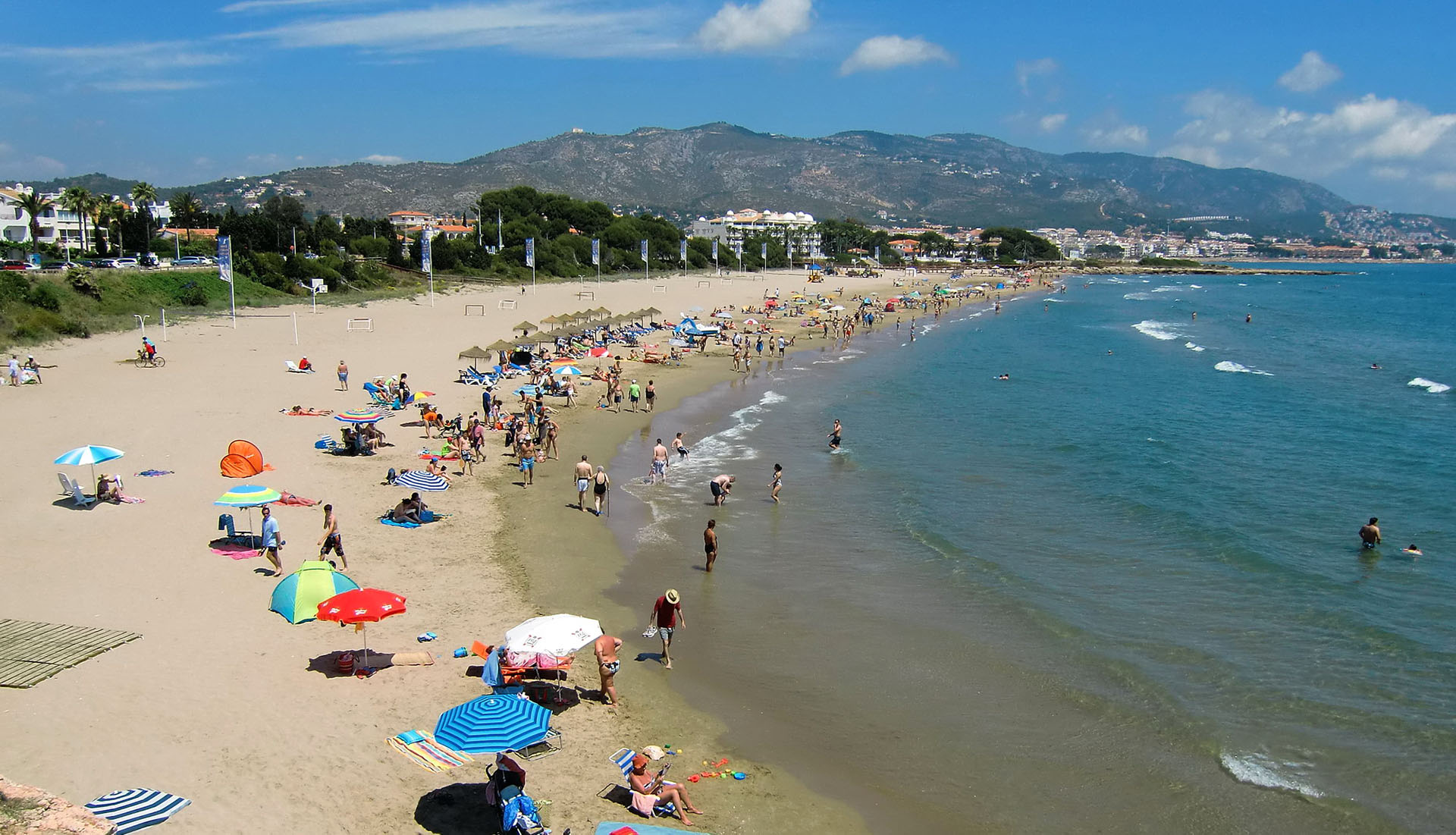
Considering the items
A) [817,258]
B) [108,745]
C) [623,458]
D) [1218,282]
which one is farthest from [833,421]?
[1218,282]

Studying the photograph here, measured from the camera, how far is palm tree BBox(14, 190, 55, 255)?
6400cm

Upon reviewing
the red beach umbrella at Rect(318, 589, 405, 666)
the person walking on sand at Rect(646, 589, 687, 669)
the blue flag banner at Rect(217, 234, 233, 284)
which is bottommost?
the person walking on sand at Rect(646, 589, 687, 669)

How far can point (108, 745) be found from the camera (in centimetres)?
830

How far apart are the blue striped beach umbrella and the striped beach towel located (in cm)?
27

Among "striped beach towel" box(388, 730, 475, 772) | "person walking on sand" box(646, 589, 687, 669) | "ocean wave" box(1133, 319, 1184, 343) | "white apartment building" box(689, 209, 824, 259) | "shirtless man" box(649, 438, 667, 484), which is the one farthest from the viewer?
"white apartment building" box(689, 209, 824, 259)

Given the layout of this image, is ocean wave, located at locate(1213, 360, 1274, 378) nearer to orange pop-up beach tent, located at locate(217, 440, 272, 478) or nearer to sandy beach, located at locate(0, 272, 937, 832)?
sandy beach, located at locate(0, 272, 937, 832)

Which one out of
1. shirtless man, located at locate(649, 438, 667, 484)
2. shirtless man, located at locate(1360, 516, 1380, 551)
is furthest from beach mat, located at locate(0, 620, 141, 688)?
shirtless man, located at locate(1360, 516, 1380, 551)

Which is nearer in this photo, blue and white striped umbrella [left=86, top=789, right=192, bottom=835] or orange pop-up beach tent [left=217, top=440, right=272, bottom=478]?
blue and white striped umbrella [left=86, top=789, right=192, bottom=835]

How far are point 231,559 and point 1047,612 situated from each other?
11.6 metres

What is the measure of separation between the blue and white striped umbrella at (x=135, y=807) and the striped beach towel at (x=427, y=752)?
183 cm

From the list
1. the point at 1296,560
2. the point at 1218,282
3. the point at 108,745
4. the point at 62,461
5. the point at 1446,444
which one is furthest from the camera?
the point at 1218,282

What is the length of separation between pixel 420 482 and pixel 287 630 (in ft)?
21.0

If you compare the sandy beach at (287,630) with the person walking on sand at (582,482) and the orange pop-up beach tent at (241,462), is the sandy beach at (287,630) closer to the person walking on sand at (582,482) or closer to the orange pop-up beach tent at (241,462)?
the orange pop-up beach tent at (241,462)

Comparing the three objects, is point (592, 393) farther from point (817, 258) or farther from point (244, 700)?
point (817, 258)
